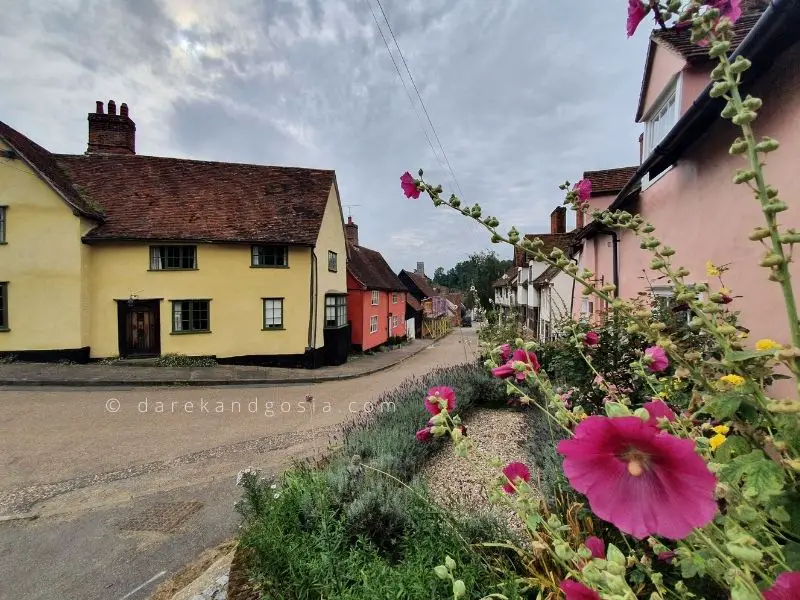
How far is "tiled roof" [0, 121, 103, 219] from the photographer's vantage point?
14523mm

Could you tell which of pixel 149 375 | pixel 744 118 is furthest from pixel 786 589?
pixel 149 375

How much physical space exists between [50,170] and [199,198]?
17.7ft

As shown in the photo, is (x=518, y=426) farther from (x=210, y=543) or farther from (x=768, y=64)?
(x=768, y=64)

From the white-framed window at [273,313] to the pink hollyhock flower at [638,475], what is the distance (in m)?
17.3

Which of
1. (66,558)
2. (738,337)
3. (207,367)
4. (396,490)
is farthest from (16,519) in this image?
(207,367)

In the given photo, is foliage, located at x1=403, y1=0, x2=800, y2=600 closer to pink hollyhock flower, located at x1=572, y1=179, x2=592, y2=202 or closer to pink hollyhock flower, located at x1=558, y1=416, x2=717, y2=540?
pink hollyhock flower, located at x1=558, y1=416, x2=717, y2=540

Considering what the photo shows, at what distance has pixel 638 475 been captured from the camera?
0.68 m

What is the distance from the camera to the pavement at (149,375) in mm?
12516

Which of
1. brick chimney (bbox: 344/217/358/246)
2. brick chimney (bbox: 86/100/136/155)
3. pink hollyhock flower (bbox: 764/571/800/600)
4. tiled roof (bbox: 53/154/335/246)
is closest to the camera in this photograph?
pink hollyhock flower (bbox: 764/571/800/600)

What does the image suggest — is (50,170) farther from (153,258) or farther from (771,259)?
(771,259)

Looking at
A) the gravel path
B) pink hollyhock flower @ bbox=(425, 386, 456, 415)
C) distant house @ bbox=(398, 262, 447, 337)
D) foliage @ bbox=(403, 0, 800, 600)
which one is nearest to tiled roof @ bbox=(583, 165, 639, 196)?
the gravel path

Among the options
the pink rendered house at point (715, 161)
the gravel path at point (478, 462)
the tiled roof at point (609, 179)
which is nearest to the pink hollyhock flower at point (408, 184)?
the pink rendered house at point (715, 161)

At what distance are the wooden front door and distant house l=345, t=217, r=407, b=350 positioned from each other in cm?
982

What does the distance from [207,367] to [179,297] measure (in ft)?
10.3
